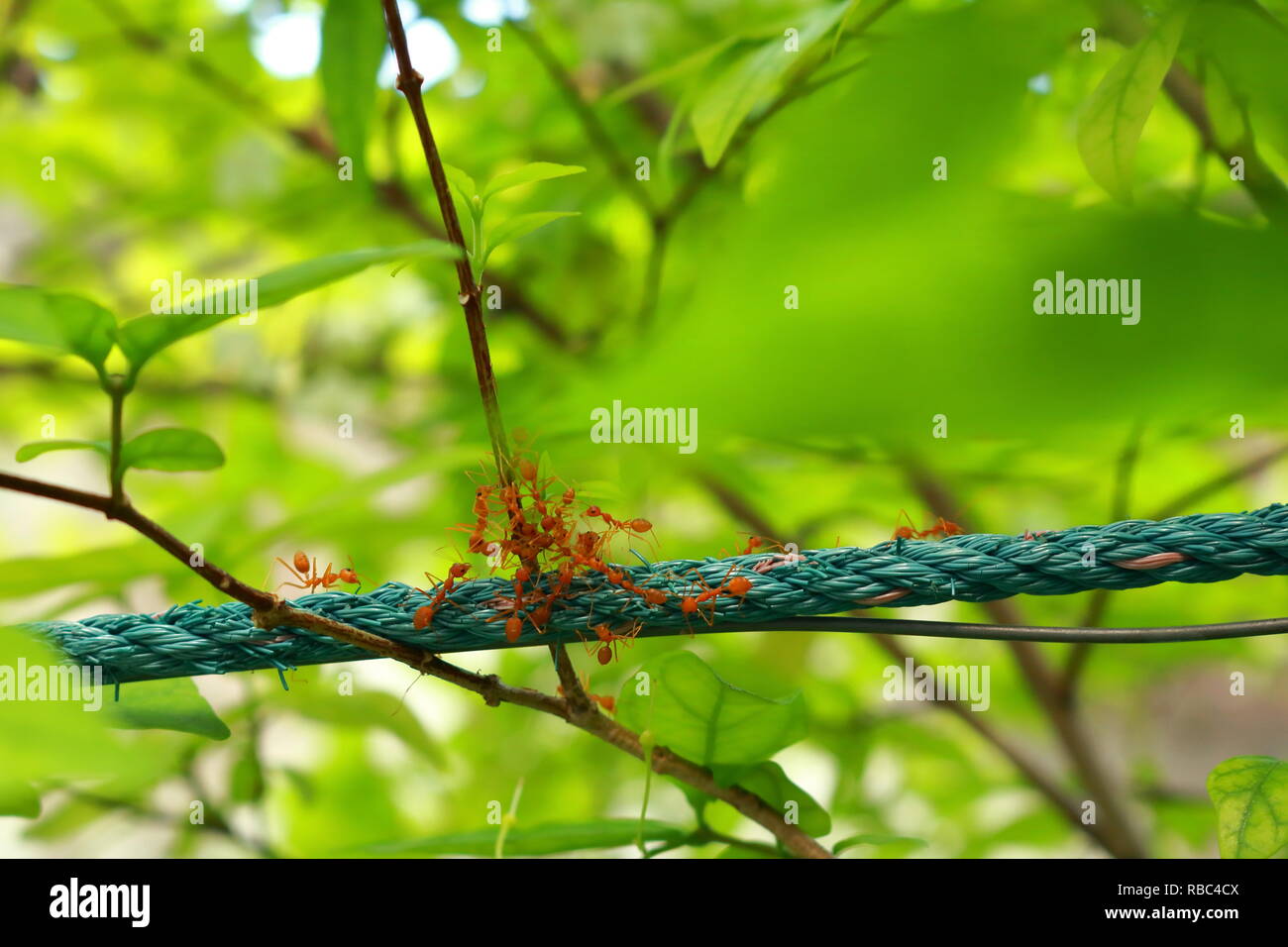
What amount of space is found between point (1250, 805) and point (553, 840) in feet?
0.66

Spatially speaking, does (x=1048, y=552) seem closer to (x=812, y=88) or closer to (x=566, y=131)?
(x=812, y=88)

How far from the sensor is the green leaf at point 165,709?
10.1 inches

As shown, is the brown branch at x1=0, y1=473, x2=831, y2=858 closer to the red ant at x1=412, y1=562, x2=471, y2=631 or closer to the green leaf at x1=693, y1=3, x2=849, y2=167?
the red ant at x1=412, y1=562, x2=471, y2=631

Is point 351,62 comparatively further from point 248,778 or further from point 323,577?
point 248,778

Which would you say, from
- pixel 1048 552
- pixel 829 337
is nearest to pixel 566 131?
pixel 1048 552

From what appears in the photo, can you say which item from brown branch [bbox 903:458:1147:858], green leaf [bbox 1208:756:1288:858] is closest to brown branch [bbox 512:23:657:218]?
brown branch [bbox 903:458:1147:858]

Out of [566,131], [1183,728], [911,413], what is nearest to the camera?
[911,413]

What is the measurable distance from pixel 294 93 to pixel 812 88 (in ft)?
1.83

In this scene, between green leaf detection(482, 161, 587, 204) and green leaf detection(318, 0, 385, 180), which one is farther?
green leaf detection(318, 0, 385, 180)

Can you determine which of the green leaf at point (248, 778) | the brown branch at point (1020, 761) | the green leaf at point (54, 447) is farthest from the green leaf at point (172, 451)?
the brown branch at point (1020, 761)

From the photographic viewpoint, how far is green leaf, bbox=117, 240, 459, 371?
0.47ft

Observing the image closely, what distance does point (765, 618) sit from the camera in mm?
240

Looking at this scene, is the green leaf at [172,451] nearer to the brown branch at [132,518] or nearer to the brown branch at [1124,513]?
the brown branch at [132,518]
